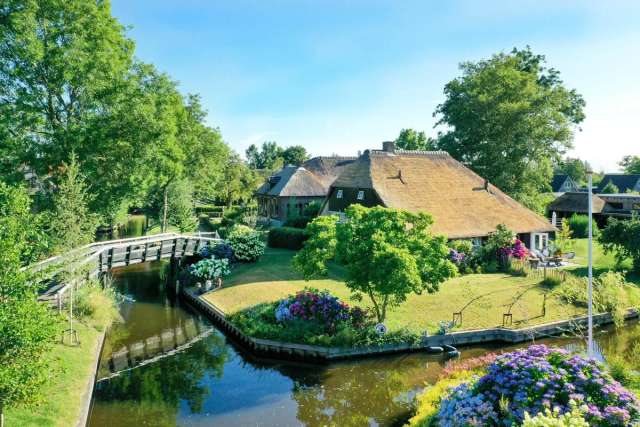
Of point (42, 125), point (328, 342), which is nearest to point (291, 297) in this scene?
point (328, 342)

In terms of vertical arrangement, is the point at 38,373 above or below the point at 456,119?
below

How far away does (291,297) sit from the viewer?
21.4 metres

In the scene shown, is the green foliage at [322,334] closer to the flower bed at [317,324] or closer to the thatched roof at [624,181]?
the flower bed at [317,324]

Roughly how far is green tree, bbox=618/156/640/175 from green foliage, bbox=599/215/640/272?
6340 cm

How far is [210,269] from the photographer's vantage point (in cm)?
2788

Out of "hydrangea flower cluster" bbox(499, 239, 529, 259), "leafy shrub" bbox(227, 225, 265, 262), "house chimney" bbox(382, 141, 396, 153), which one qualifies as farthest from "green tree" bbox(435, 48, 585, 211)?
"leafy shrub" bbox(227, 225, 265, 262)

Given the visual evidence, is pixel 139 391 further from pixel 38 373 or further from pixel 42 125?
pixel 42 125

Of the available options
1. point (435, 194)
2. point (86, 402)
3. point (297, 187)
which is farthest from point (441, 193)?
point (86, 402)

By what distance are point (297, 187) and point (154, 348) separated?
97.7ft

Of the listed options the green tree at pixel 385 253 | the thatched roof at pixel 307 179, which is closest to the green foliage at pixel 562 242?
the green tree at pixel 385 253

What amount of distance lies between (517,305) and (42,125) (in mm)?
25811

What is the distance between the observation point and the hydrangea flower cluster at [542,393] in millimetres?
9539

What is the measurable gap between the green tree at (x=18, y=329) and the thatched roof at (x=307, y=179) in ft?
125

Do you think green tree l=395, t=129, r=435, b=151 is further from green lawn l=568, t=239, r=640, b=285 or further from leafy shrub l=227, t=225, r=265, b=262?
leafy shrub l=227, t=225, r=265, b=262
